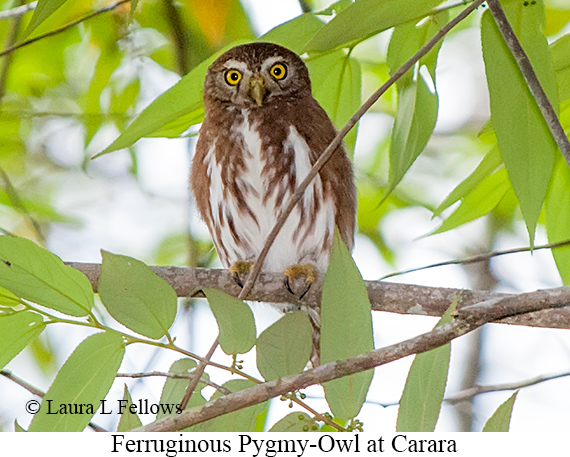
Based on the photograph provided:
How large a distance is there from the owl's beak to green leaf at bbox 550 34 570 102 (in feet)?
3.77

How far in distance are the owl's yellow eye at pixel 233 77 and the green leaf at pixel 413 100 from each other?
104 centimetres

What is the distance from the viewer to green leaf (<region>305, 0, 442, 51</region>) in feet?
4.81

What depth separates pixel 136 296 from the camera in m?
1.33

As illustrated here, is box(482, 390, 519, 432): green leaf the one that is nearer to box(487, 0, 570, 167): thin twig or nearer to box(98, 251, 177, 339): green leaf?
box(487, 0, 570, 167): thin twig

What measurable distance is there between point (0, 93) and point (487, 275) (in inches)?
107

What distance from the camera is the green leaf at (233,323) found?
1.34 metres

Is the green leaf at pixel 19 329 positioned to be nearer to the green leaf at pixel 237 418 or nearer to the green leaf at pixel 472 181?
the green leaf at pixel 237 418

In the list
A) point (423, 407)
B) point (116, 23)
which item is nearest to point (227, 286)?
point (423, 407)

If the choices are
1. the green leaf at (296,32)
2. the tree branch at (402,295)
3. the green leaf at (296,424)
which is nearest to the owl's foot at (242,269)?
Result: the tree branch at (402,295)

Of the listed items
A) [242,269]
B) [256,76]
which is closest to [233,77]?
[256,76]

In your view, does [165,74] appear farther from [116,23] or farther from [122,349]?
[122,349]

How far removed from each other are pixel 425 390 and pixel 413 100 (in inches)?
31.6

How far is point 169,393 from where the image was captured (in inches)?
60.5

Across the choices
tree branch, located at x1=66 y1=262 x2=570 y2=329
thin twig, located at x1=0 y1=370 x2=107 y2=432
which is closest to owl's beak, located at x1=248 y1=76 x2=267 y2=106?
tree branch, located at x1=66 y1=262 x2=570 y2=329
